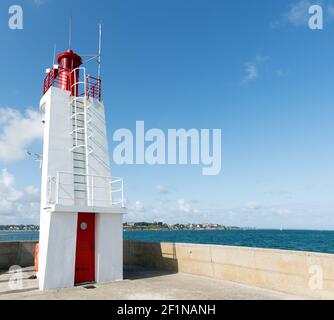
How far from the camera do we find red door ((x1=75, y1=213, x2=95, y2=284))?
11125mm

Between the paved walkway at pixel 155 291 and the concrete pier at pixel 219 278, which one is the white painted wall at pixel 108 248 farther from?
the concrete pier at pixel 219 278

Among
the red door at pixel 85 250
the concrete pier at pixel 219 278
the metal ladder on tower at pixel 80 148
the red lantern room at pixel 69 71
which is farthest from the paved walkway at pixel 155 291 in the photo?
the red lantern room at pixel 69 71

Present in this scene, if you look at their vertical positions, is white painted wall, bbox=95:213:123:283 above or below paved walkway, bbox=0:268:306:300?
above

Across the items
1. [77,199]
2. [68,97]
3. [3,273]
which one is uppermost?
[68,97]

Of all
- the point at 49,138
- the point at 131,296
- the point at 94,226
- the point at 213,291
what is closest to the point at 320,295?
the point at 213,291

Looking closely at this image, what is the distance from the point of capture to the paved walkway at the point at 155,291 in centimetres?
916

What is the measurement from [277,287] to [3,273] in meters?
10.6

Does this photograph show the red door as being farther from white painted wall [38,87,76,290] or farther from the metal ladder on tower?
the metal ladder on tower

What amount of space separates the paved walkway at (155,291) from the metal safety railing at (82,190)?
2829 millimetres

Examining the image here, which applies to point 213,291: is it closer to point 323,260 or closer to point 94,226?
point 323,260

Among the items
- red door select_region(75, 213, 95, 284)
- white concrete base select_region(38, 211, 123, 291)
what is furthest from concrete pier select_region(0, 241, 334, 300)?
red door select_region(75, 213, 95, 284)

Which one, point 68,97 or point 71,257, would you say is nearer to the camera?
point 71,257
